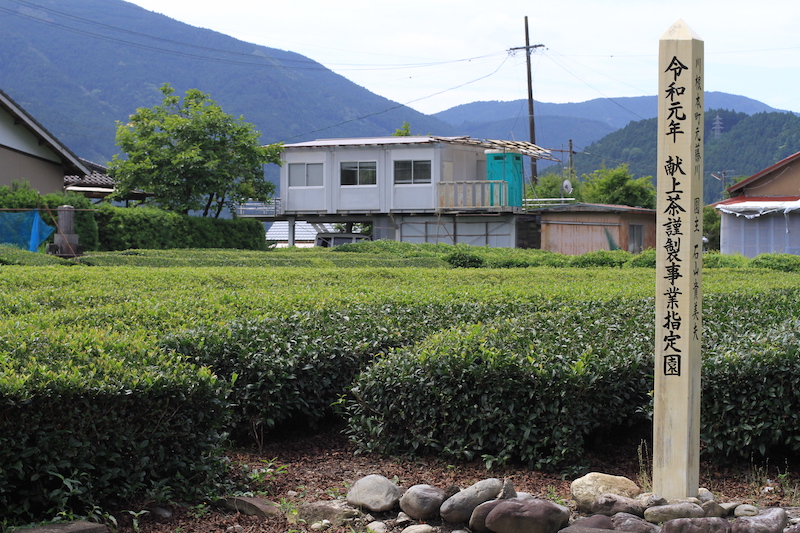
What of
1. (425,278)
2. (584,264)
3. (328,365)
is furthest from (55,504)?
(584,264)

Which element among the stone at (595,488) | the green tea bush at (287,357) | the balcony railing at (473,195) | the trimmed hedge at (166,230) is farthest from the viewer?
the balcony railing at (473,195)

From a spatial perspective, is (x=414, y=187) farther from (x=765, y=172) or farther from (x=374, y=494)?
(x=374, y=494)

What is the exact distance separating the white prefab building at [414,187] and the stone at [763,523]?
28929 mm

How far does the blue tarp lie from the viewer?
19.4 meters

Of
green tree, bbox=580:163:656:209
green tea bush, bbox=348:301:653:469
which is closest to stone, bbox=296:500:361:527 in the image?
green tea bush, bbox=348:301:653:469

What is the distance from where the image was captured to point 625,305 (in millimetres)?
8828

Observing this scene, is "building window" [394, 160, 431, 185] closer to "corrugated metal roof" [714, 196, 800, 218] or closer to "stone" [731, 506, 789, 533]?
"corrugated metal roof" [714, 196, 800, 218]

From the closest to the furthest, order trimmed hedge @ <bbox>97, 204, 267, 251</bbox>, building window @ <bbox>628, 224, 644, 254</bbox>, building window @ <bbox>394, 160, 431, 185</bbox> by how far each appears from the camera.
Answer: trimmed hedge @ <bbox>97, 204, 267, 251</bbox> → building window @ <bbox>394, 160, 431, 185</bbox> → building window @ <bbox>628, 224, 644, 254</bbox>

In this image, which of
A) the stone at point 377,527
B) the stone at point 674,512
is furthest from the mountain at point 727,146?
the stone at point 377,527

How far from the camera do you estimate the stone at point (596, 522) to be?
14.9 ft

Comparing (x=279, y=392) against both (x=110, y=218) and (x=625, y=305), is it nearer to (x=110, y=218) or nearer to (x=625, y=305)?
(x=625, y=305)

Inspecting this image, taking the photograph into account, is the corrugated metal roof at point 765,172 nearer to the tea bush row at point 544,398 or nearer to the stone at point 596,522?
the tea bush row at point 544,398

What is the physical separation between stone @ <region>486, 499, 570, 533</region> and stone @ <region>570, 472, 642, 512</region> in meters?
0.42

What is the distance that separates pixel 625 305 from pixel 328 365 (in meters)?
3.99
